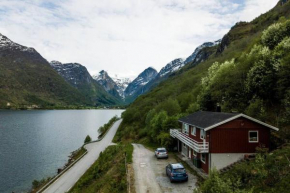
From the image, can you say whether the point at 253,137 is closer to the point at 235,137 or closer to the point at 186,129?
the point at 235,137

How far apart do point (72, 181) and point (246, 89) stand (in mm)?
33616

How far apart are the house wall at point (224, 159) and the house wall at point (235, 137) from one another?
0.41 meters

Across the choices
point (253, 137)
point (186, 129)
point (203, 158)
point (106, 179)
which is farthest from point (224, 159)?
point (106, 179)

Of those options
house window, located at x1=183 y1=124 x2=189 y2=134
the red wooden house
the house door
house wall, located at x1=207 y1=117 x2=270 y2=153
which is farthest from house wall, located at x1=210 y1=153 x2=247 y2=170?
the house door

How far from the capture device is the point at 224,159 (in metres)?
26.5

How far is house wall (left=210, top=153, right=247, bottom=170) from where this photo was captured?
1040 inches

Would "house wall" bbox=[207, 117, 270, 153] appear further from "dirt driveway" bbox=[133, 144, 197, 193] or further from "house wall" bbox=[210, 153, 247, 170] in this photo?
"dirt driveway" bbox=[133, 144, 197, 193]

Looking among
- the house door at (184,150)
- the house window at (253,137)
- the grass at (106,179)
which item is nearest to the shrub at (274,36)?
the house door at (184,150)

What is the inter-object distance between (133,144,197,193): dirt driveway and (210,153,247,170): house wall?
2938mm

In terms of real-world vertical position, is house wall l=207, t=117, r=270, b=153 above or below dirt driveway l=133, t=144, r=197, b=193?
above

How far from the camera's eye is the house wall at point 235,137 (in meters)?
26.4

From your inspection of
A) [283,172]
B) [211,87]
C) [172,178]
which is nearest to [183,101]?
[211,87]

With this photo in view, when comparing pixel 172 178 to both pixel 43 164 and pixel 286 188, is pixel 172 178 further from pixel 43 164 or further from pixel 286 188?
pixel 43 164

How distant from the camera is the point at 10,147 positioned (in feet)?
227
